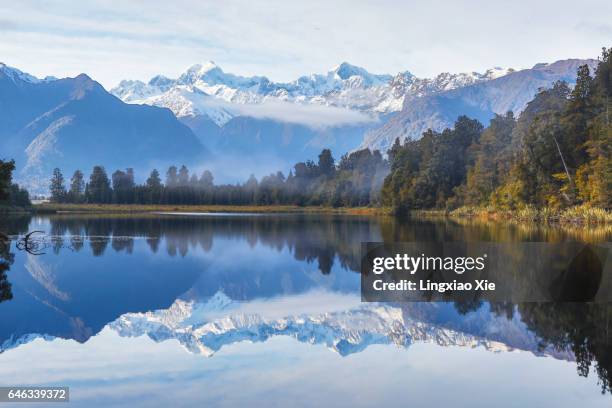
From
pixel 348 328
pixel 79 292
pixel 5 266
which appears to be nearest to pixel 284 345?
pixel 348 328

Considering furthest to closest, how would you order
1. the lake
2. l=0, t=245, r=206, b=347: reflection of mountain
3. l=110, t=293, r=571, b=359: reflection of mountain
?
1. l=0, t=245, r=206, b=347: reflection of mountain
2. l=110, t=293, r=571, b=359: reflection of mountain
3. the lake

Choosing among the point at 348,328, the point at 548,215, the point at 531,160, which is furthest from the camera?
the point at 531,160

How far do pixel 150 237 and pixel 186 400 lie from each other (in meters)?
51.9

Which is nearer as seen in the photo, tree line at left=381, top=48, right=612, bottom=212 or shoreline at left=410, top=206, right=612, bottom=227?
shoreline at left=410, top=206, right=612, bottom=227

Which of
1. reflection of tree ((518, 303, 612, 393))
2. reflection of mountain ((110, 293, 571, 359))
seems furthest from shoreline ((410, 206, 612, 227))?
reflection of mountain ((110, 293, 571, 359))

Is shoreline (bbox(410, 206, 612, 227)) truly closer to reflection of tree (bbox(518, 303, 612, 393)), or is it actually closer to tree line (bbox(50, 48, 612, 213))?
tree line (bbox(50, 48, 612, 213))

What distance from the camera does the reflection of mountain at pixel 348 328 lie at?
20406mm

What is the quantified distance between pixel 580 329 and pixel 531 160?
265ft

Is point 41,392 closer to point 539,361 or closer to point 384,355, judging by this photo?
point 384,355

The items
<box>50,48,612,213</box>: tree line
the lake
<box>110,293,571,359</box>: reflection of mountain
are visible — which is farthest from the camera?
<box>50,48,612,213</box>: tree line

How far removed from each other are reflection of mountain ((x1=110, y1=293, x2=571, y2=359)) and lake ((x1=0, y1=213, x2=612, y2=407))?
0.07 m

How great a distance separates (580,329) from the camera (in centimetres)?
2103

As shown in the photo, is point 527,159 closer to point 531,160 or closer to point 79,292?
point 531,160

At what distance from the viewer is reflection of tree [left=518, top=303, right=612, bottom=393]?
57.1ft
